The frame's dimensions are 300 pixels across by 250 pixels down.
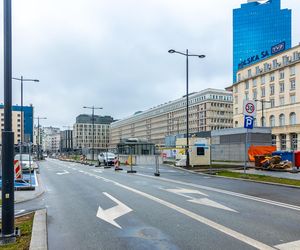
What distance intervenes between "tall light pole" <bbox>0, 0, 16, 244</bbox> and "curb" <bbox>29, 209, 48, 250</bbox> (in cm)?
42

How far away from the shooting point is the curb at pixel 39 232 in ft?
19.9

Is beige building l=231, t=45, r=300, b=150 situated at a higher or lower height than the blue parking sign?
higher

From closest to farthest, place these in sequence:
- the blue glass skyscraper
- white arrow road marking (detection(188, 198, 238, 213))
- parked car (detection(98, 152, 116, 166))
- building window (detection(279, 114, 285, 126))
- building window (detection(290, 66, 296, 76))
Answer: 1. white arrow road marking (detection(188, 198, 238, 213))
2. parked car (detection(98, 152, 116, 166))
3. building window (detection(290, 66, 296, 76))
4. building window (detection(279, 114, 285, 126))
5. the blue glass skyscraper

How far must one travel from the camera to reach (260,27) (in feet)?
452

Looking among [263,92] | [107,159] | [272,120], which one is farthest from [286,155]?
[263,92]

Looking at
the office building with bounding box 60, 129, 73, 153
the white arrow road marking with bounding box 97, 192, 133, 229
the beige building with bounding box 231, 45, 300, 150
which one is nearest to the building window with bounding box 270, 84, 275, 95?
the beige building with bounding box 231, 45, 300, 150

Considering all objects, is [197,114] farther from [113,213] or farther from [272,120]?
[113,213]

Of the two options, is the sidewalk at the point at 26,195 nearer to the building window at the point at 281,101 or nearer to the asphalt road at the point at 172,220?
the asphalt road at the point at 172,220

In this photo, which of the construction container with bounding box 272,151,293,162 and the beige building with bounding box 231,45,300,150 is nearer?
the construction container with bounding box 272,151,293,162

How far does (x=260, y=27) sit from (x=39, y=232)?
14368 cm

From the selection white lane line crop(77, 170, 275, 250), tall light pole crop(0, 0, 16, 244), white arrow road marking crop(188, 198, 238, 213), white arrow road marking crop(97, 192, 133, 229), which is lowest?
white arrow road marking crop(188, 198, 238, 213)

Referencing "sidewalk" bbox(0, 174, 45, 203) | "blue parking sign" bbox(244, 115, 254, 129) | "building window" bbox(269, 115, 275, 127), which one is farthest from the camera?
"building window" bbox(269, 115, 275, 127)

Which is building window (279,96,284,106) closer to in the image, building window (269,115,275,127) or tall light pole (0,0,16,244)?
building window (269,115,275,127)

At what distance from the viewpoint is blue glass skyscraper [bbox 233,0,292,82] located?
13612 centimetres
